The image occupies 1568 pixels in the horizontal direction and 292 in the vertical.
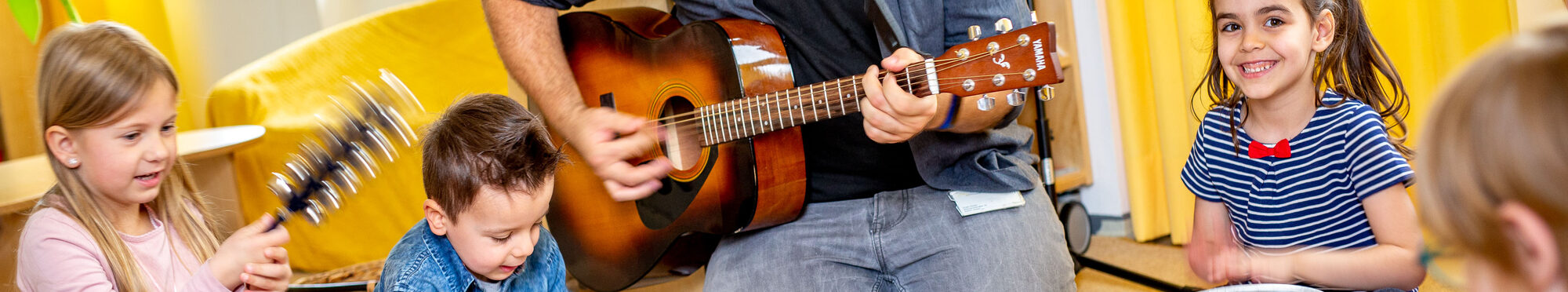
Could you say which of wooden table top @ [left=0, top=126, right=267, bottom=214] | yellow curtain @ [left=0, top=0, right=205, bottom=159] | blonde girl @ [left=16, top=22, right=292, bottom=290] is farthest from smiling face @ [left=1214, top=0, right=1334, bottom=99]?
yellow curtain @ [left=0, top=0, right=205, bottom=159]

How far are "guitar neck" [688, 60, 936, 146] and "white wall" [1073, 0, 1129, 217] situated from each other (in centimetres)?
128

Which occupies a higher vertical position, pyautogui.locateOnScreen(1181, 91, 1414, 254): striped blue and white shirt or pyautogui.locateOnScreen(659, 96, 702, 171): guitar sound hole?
pyautogui.locateOnScreen(659, 96, 702, 171): guitar sound hole

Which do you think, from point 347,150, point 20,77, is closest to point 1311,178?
point 347,150

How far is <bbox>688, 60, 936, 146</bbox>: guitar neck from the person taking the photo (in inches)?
43.4

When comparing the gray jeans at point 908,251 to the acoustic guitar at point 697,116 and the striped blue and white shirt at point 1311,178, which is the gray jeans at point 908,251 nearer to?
the acoustic guitar at point 697,116

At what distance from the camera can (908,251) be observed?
Answer: 1230mm

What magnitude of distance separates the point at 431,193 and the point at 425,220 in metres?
0.07

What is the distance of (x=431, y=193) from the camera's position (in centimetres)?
116

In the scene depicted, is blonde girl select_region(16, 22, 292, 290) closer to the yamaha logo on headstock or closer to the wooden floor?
the yamaha logo on headstock

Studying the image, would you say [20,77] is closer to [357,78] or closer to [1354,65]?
[357,78]

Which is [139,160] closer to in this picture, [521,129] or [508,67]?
[521,129]

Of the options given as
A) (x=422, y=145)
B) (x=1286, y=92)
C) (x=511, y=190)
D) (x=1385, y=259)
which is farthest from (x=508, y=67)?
(x=1385, y=259)

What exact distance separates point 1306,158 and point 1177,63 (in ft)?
3.49

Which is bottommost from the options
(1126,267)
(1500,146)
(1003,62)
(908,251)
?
(1126,267)
